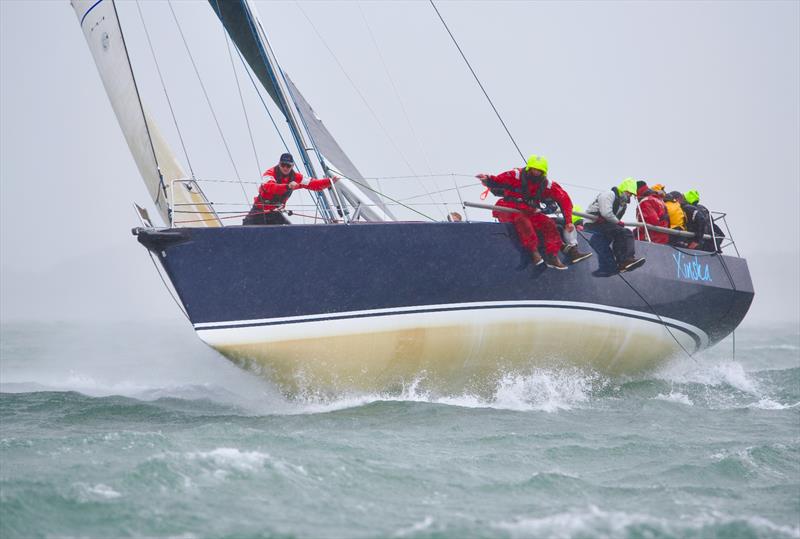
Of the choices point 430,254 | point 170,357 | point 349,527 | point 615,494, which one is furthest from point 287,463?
point 170,357

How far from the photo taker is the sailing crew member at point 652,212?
1040 cm

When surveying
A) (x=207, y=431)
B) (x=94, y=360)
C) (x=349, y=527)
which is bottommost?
(x=349, y=527)

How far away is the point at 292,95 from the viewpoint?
9.03m

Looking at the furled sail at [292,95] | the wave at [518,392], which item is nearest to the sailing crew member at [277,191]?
the furled sail at [292,95]

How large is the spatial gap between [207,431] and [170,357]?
24.3 feet

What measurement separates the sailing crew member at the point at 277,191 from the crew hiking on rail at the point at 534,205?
155cm

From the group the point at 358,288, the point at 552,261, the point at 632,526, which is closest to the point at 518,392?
the point at 552,261

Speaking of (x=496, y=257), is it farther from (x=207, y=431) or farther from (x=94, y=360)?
(x=94, y=360)

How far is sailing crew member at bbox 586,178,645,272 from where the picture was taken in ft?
30.0

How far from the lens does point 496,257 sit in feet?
27.4

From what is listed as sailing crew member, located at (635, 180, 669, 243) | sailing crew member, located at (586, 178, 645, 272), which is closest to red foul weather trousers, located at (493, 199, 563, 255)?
sailing crew member, located at (586, 178, 645, 272)

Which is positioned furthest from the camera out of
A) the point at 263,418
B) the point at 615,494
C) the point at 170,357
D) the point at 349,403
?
the point at 170,357

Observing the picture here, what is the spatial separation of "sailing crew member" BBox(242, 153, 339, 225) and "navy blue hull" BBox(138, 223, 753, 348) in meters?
0.61

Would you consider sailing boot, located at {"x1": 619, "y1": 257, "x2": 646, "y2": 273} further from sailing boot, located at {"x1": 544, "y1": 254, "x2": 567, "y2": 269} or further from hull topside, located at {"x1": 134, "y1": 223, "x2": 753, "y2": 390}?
sailing boot, located at {"x1": 544, "y1": 254, "x2": 567, "y2": 269}
